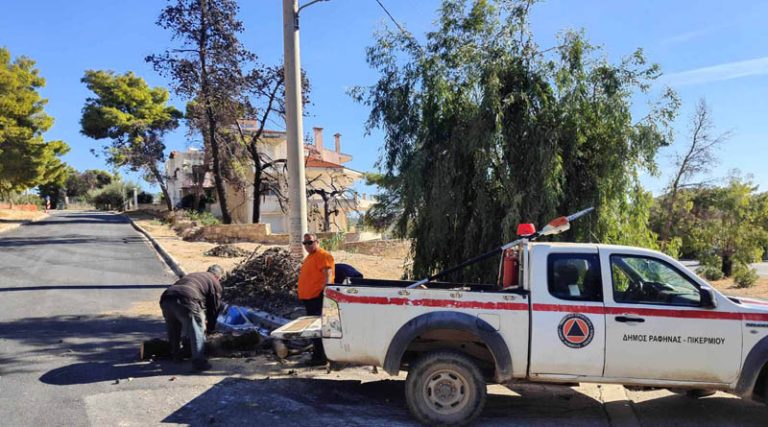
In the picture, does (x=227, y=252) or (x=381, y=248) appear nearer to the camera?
(x=227, y=252)

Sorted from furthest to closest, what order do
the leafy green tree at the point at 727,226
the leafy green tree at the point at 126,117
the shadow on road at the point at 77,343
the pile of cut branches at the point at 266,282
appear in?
the leafy green tree at the point at 126,117 < the leafy green tree at the point at 727,226 < the pile of cut branches at the point at 266,282 < the shadow on road at the point at 77,343

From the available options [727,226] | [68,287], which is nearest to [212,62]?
[68,287]

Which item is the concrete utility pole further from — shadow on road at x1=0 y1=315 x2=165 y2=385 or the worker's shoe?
the worker's shoe

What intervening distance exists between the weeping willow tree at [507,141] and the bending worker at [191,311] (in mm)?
3783

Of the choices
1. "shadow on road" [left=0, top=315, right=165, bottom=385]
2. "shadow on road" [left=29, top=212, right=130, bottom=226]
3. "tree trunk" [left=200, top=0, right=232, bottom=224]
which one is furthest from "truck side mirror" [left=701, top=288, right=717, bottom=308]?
"shadow on road" [left=29, top=212, right=130, bottom=226]

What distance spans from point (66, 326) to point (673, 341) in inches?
321

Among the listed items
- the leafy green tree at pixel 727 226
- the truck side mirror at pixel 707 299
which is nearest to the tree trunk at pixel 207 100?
the truck side mirror at pixel 707 299

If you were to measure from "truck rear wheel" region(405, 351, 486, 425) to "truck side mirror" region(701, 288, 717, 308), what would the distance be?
6.66 ft

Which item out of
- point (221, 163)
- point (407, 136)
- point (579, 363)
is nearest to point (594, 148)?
point (407, 136)

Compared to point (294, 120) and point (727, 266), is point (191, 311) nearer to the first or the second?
point (294, 120)

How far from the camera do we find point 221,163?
26.9 m

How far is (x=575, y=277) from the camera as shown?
5.26 metres

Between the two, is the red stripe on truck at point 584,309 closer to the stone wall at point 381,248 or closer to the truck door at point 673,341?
the truck door at point 673,341

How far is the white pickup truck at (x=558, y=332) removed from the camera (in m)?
5.05
